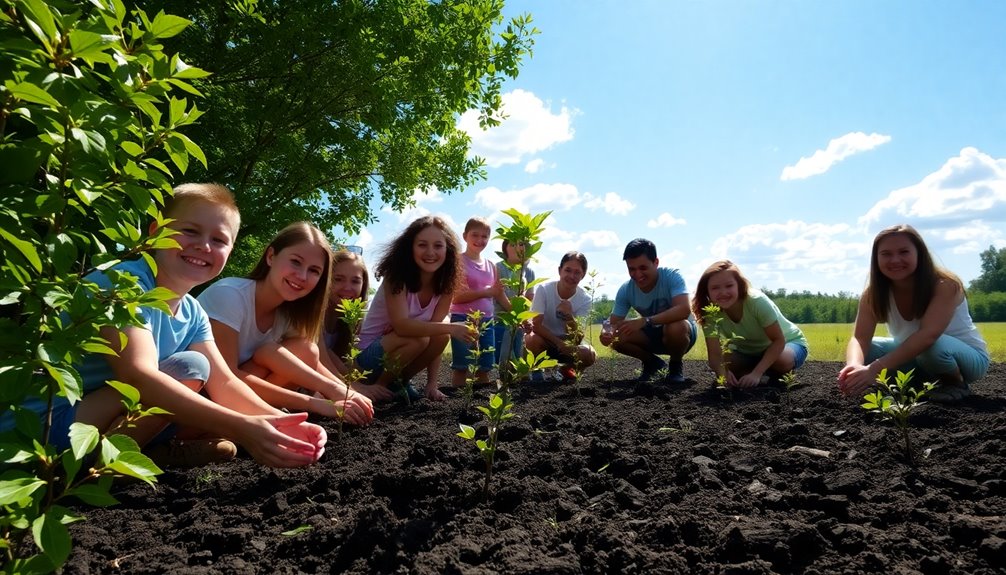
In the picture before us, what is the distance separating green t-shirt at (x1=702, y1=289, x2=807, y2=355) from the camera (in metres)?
5.69

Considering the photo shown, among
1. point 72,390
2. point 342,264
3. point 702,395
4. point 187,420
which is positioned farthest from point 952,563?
point 342,264

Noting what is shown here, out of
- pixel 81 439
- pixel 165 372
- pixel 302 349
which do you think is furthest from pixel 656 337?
pixel 81 439

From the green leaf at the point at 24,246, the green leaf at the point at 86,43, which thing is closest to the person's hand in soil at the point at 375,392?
the green leaf at the point at 24,246

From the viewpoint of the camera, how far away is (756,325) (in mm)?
5863

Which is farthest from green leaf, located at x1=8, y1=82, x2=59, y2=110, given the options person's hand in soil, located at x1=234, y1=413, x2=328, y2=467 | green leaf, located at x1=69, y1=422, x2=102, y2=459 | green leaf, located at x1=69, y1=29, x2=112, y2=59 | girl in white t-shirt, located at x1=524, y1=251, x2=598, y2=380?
girl in white t-shirt, located at x1=524, y1=251, x2=598, y2=380

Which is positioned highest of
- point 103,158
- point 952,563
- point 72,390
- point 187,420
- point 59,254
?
point 103,158

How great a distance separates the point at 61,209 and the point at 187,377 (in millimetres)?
1802

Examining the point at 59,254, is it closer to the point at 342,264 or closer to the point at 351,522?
the point at 351,522

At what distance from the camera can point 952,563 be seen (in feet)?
5.88

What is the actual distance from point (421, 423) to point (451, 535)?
1.93m

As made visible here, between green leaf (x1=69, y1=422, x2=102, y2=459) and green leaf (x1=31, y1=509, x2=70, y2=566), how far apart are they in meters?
0.15

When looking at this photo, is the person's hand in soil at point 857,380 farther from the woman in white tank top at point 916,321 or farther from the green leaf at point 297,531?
the green leaf at point 297,531

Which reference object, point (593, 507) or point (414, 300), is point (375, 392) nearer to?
point (414, 300)

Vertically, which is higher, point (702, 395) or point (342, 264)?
point (342, 264)
